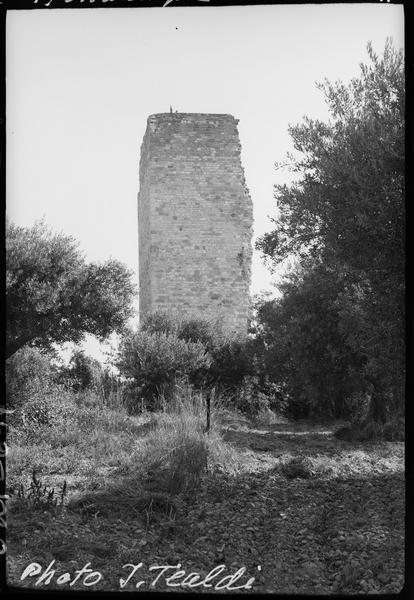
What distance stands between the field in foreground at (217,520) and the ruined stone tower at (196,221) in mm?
8338

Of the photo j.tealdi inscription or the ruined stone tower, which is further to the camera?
the ruined stone tower

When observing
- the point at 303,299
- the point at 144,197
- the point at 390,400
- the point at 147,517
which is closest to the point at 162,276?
the point at 144,197

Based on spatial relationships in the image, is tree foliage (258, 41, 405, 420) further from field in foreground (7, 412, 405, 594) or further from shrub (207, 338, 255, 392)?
shrub (207, 338, 255, 392)

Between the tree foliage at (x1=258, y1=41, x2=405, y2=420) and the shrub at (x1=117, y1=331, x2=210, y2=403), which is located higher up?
the tree foliage at (x1=258, y1=41, x2=405, y2=420)

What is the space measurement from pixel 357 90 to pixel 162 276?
10.7 metres

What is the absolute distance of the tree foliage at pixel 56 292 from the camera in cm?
949

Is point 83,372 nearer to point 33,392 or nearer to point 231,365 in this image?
point 33,392

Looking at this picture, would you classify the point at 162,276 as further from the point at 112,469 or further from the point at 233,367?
the point at 112,469

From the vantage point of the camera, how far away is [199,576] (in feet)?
16.2

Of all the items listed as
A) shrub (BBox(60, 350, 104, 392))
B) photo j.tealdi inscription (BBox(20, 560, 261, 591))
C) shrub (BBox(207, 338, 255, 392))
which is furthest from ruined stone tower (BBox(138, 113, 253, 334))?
photo j.tealdi inscription (BBox(20, 560, 261, 591))

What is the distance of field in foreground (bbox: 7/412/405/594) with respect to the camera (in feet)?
16.9

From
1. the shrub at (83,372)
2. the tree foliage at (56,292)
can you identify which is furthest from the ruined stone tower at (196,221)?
the tree foliage at (56,292)

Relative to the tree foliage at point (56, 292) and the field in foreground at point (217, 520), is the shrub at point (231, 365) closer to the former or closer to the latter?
the tree foliage at point (56, 292)

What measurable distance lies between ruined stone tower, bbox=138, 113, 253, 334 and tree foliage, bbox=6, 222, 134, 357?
6.08m
